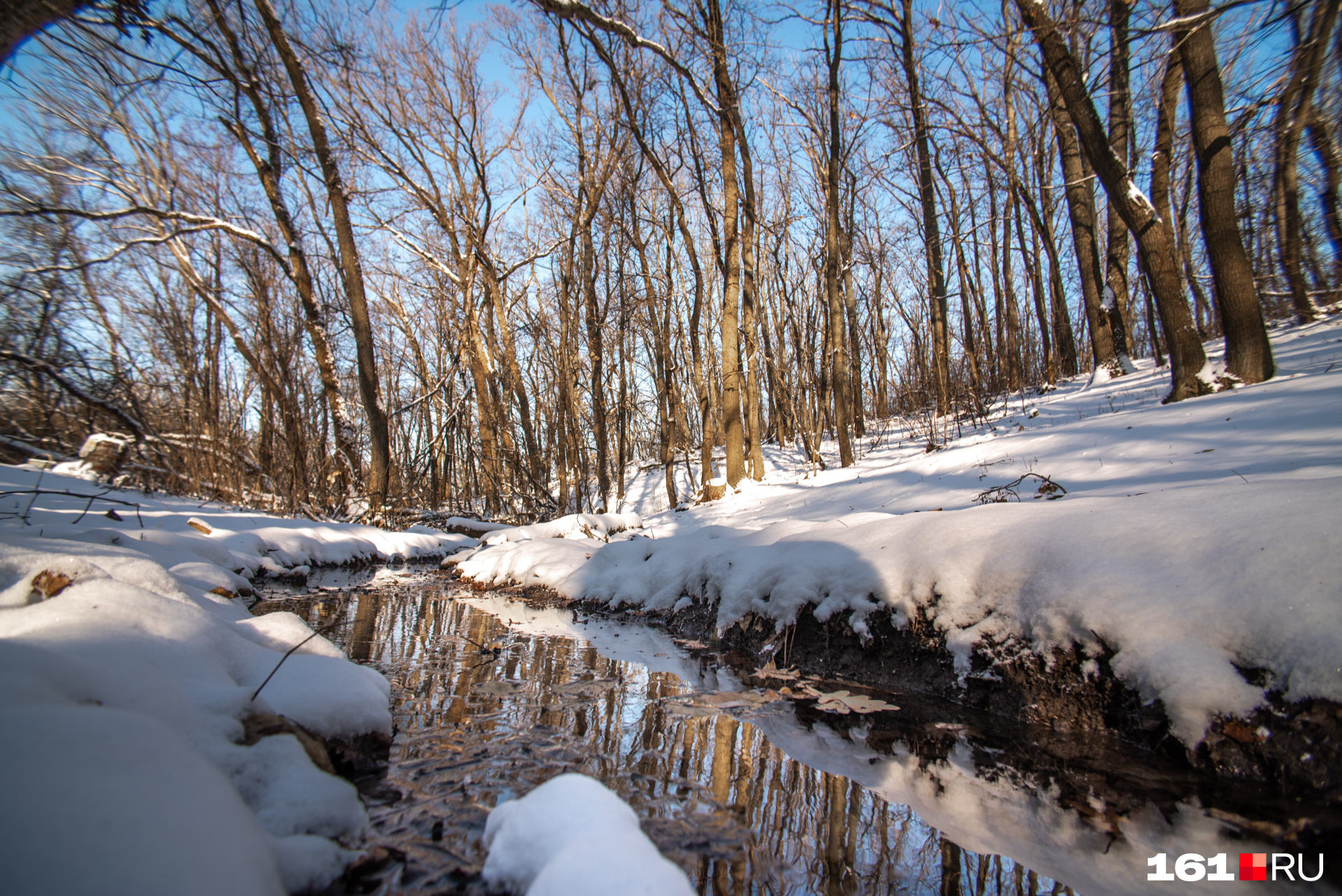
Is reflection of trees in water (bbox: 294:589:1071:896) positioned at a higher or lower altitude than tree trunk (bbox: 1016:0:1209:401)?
lower

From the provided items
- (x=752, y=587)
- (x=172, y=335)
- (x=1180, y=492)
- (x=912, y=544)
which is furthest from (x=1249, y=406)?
(x=172, y=335)

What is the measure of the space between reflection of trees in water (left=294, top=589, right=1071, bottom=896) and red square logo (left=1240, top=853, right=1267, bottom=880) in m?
0.46

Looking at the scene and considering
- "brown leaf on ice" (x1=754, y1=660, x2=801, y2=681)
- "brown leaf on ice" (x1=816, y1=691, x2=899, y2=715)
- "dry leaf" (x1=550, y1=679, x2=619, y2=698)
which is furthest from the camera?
"brown leaf on ice" (x1=754, y1=660, x2=801, y2=681)

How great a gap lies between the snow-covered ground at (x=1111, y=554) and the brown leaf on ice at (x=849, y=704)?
15.9 inches

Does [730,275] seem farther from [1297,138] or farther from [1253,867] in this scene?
[1253,867]

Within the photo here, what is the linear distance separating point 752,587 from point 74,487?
8.19 m

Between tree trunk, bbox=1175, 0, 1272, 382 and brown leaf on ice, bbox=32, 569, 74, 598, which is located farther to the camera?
tree trunk, bbox=1175, 0, 1272, 382

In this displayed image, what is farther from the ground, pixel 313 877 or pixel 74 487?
pixel 74 487

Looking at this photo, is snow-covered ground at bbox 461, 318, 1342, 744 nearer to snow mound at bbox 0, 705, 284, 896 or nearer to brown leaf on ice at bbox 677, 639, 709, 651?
brown leaf on ice at bbox 677, 639, 709, 651

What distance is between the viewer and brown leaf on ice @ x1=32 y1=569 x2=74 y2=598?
5.35 ft

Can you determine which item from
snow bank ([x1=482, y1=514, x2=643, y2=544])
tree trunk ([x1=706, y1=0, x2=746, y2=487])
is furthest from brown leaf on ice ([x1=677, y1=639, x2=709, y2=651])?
tree trunk ([x1=706, y1=0, x2=746, y2=487])

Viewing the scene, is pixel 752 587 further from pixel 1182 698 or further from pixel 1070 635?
pixel 1182 698

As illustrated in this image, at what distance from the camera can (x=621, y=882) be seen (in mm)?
882

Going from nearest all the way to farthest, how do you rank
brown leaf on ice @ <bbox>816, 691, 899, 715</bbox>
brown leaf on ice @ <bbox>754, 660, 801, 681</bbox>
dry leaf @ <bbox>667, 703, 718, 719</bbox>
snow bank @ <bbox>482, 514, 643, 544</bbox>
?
dry leaf @ <bbox>667, 703, 718, 719</bbox>, brown leaf on ice @ <bbox>816, 691, 899, 715</bbox>, brown leaf on ice @ <bbox>754, 660, 801, 681</bbox>, snow bank @ <bbox>482, 514, 643, 544</bbox>
